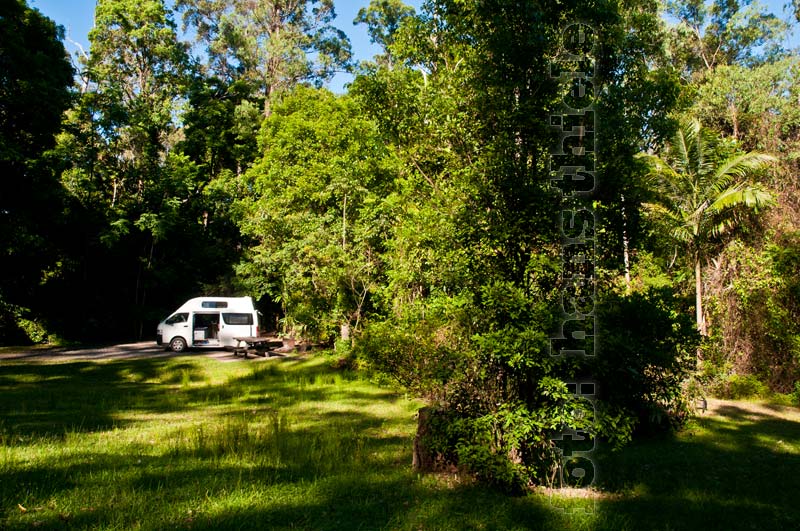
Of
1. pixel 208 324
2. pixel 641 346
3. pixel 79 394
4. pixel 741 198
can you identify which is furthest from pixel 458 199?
pixel 208 324

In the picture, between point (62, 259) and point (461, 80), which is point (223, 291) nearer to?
point (62, 259)

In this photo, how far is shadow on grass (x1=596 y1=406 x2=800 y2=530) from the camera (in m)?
5.38

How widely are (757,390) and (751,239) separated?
491 cm

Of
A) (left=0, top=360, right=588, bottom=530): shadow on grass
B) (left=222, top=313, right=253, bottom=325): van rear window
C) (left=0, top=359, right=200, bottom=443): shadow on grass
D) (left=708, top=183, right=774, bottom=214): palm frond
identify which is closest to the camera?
(left=0, top=360, right=588, bottom=530): shadow on grass

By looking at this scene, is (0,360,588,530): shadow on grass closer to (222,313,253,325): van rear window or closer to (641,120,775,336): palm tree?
(222,313,253,325): van rear window

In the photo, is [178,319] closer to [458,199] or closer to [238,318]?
[238,318]

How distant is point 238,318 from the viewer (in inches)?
854

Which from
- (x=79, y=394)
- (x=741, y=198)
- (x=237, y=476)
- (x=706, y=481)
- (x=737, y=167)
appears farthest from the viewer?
(x=737, y=167)

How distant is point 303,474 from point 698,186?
15631mm

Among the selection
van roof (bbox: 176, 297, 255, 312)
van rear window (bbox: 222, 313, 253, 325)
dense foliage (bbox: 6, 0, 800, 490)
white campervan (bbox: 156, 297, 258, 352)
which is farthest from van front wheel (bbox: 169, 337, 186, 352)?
dense foliage (bbox: 6, 0, 800, 490)

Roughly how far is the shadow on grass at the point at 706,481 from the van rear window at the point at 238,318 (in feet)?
53.6

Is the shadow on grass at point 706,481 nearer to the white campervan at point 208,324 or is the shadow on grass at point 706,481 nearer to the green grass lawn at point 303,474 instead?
the green grass lawn at point 303,474

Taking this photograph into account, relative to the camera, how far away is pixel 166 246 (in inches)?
1061

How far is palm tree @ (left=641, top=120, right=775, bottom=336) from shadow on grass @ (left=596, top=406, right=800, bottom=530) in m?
7.10
